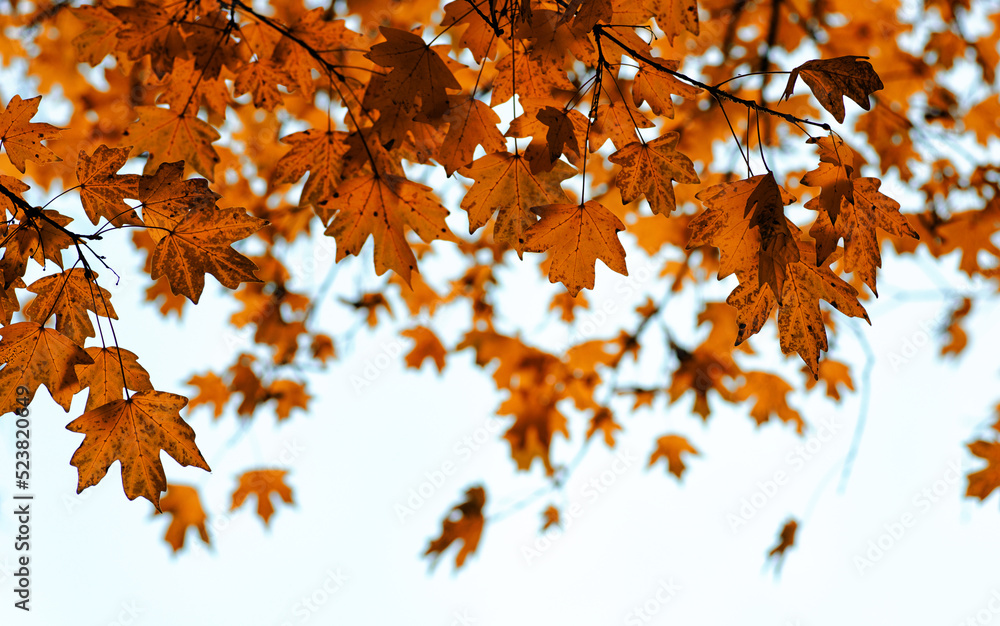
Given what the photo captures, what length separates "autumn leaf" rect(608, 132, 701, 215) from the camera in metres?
1.16

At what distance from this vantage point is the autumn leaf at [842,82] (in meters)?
0.98

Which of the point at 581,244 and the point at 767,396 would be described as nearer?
the point at 581,244

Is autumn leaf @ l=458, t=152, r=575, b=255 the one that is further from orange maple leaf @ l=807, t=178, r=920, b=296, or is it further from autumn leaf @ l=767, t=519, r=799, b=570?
autumn leaf @ l=767, t=519, r=799, b=570

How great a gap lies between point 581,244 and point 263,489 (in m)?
2.33

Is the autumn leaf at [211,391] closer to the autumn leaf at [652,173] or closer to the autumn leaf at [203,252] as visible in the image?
the autumn leaf at [203,252]

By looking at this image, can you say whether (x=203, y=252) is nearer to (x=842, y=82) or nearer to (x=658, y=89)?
(x=658, y=89)

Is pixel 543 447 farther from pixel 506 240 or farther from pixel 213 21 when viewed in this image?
pixel 213 21

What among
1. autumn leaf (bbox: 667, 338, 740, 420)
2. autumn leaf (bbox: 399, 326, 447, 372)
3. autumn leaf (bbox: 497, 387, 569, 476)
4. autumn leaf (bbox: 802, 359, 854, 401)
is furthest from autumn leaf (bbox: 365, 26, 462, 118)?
autumn leaf (bbox: 802, 359, 854, 401)

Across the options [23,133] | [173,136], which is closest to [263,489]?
[173,136]

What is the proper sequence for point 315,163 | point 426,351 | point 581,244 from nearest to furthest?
point 581,244 < point 315,163 < point 426,351

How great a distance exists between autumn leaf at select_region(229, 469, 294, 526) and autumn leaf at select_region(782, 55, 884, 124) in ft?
8.80

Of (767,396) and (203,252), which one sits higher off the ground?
(767,396)

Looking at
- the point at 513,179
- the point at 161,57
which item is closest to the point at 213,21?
the point at 161,57

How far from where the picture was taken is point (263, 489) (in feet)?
9.57
